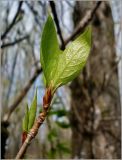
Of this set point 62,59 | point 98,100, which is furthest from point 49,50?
point 98,100

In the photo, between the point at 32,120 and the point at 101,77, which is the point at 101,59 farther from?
the point at 32,120

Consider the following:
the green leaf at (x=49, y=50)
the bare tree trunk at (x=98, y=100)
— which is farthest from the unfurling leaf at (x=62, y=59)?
the bare tree trunk at (x=98, y=100)

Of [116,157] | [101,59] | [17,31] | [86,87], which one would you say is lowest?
[116,157]

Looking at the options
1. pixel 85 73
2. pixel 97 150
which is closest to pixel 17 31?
pixel 85 73

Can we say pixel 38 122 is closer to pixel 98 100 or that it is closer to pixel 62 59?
pixel 62 59

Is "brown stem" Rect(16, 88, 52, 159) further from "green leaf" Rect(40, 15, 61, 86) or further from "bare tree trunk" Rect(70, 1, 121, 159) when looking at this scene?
"bare tree trunk" Rect(70, 1, 121, 159)

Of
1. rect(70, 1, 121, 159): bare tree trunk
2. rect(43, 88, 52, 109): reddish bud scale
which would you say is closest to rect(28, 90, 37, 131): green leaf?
rect(43, 88, 52, 109): reddish bud scale

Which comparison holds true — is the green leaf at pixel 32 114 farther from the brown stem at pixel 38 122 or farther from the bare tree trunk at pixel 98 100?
the bare tree trunk at pixel 98 100
